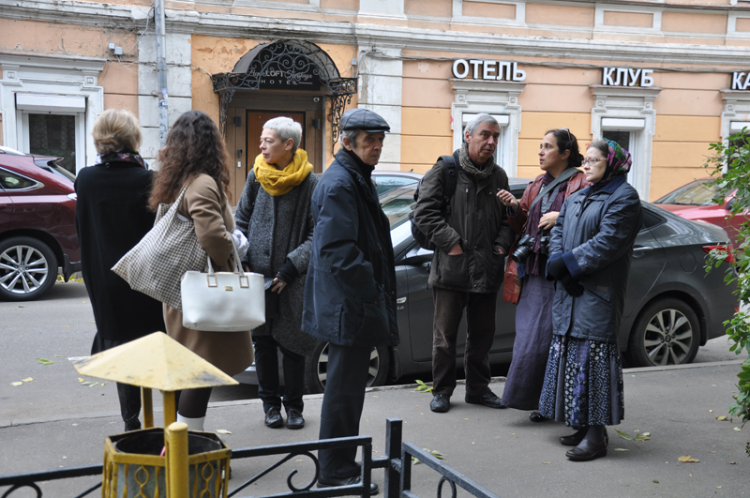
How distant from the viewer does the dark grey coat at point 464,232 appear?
4.94m

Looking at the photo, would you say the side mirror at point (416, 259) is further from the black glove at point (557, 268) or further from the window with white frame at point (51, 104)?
the window with white frame at point (51, 104)

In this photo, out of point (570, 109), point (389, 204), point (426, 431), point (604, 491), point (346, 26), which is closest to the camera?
point (604, 491)

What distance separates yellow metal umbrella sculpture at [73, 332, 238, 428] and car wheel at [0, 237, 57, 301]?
834 centimetres

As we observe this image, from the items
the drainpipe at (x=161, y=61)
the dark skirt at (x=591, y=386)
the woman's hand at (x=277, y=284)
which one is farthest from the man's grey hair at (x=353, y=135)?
the drainpipe at (x=161, y=61)

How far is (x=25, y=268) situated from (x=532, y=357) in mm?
7084

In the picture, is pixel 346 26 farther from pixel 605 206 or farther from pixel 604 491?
pixel 604 491

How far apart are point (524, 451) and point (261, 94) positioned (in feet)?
39.9

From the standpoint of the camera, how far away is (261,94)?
15.3 metres

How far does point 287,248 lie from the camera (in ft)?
14.9

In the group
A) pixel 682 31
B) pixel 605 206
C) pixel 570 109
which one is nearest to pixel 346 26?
pixel 570 109

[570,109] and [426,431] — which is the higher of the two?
[570,109]

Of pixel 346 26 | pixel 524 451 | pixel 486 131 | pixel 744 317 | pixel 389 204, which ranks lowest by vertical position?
pixel 524 451

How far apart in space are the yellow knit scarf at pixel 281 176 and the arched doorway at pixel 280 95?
31.1ft

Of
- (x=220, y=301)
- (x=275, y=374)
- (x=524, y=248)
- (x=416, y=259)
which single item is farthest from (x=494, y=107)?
(x=220, y=301)
